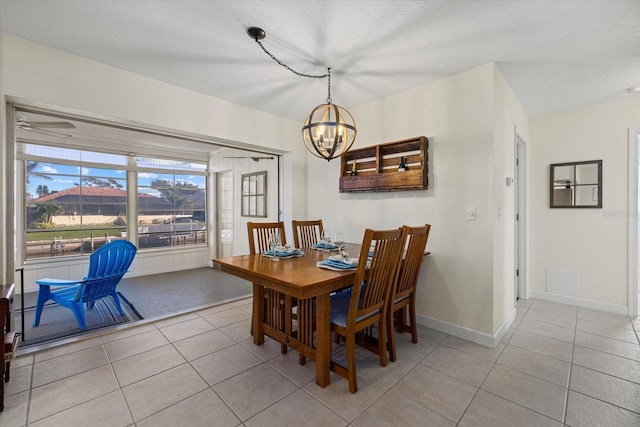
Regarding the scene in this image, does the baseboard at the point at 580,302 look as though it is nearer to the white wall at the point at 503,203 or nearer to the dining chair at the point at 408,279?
the white wall at the point at 503,203

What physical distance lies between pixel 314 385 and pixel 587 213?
150 inches

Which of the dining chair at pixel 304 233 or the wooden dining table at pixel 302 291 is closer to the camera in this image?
the wooden dining table at pixel 302 291

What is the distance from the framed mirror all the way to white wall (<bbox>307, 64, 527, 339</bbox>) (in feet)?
3.38

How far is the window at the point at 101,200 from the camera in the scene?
4.35 m

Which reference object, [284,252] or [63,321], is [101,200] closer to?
[63,321]

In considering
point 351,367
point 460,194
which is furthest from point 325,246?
point 460,194

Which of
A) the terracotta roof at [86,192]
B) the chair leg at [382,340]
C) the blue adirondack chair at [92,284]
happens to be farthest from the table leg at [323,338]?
the terracotta roof at [86,192]

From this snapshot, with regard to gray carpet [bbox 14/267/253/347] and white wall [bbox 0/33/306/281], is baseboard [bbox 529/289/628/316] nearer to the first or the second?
gray carpet [bbox 14/267/253/347]

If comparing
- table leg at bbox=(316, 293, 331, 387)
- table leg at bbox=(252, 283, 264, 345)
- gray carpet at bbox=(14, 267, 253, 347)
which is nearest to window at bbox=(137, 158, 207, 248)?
gray carpet at bbox=(14, 267, 253, 347)

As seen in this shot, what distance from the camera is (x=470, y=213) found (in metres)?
2.64

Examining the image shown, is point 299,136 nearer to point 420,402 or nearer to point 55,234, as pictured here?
point 420,402

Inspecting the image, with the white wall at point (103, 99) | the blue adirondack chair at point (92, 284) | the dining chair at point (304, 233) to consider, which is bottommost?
the blue adirondack chair at point (92, 284)

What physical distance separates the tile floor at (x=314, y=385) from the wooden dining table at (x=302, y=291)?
0.58 ft

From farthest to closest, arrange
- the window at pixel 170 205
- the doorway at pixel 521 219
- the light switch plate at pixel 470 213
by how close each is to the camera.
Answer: the window at pixel 170 205, the doorway at pixel 521 219, the light switch plate at pixel 470 213
